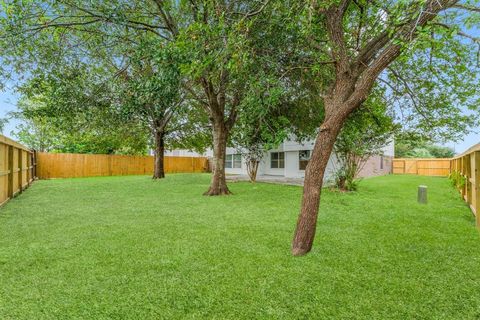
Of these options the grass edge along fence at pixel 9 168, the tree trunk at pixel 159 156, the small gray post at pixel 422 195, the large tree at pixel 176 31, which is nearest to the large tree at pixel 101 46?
the large tree at pixel 176 31

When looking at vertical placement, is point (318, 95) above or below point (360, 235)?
above

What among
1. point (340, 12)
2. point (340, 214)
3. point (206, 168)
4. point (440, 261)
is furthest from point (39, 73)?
point (206, 168)

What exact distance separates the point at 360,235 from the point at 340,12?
11.3 ft

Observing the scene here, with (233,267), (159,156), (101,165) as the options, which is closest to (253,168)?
(159,156)

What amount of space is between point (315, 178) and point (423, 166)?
21777 millimetres

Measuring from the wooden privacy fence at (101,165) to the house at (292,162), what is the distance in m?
4.71

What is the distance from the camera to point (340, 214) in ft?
20.5

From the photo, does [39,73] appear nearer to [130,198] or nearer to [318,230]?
[130,198]

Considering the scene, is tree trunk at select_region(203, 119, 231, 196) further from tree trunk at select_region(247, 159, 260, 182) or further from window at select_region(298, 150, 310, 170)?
window at select_region(298, 150, 310, 170)

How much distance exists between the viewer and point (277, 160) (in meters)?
19.0

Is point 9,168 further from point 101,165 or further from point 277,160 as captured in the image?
point 277,160

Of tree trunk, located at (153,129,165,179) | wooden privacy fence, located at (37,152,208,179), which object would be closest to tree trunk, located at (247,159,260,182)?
tree trunk, located at (153,129,165,179)

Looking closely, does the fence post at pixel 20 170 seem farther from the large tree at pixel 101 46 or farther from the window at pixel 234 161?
the window at pixel 234 161

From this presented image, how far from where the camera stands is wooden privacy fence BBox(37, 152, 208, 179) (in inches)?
687
